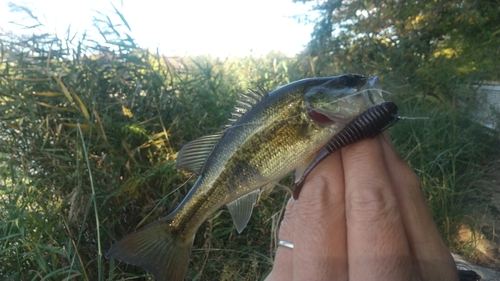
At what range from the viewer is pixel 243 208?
157 centimetres

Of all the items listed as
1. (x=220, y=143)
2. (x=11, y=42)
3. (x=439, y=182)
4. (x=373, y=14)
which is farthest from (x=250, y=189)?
(x=373, y=14)

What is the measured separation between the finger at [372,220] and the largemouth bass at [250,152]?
144 mm

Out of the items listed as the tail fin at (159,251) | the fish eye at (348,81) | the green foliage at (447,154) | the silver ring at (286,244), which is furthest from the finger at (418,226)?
the green foliage at (447,154)

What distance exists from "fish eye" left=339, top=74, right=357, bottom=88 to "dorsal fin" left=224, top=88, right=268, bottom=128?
0.93ft

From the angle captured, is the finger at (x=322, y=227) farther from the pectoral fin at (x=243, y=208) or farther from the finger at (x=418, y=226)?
the pectoral fin at (x=243, y=208)

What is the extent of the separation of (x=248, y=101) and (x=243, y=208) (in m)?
0.44

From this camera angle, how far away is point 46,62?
125 inches

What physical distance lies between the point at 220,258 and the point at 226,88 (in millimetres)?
1986

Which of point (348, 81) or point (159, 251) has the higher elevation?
point (348, 81)

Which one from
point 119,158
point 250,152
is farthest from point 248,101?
point 119,158

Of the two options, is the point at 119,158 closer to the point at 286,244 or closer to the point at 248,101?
the point at 248,101

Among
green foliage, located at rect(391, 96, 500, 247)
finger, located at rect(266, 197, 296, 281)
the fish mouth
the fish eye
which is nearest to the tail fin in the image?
finger, located at rect(266, 197, 296, 281)

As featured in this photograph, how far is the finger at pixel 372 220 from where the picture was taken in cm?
102

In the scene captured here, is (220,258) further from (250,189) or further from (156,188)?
(250,189)
